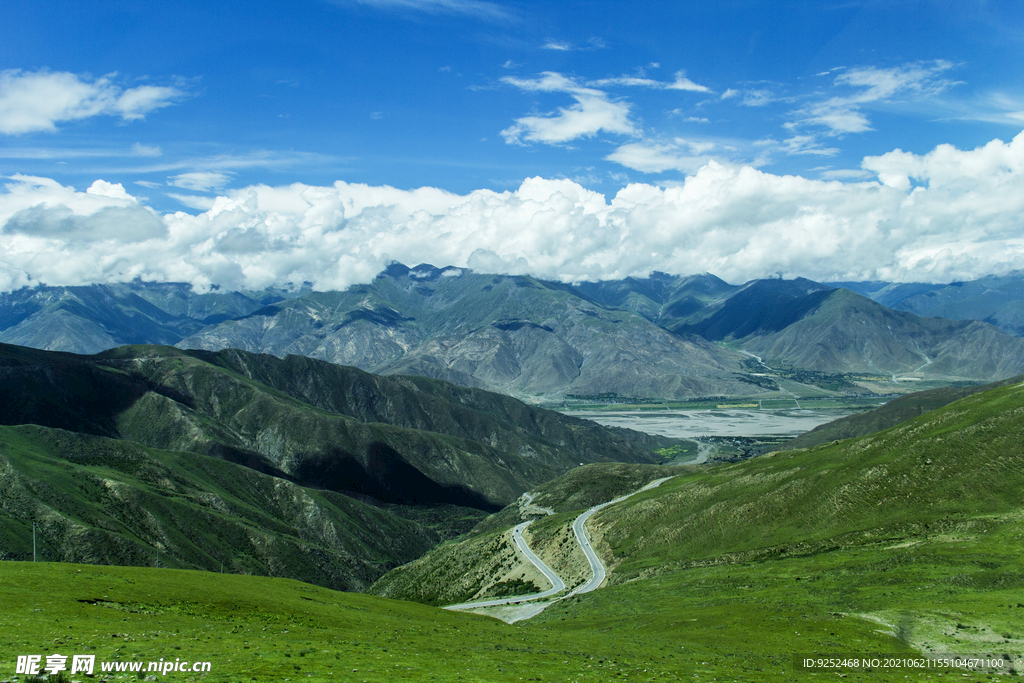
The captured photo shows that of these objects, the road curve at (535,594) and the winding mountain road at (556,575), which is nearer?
the winding mountain road at (556,575)

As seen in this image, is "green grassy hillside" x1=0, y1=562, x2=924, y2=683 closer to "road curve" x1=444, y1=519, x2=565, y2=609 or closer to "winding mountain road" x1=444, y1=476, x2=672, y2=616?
"winding mountain road" x1=444, y1=476, x2=672, y2=616

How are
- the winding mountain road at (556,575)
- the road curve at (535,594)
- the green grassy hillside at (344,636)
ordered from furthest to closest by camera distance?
the road curve at (535,594) → the winding mountain road at (556,575) → the green grassy hillside at (344,636)

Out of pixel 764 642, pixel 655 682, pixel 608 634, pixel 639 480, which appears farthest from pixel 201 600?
pixel 639 480

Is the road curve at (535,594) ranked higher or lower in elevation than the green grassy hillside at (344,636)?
lower

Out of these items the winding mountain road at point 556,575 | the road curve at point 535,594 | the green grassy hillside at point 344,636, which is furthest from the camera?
the road curve at point 535,594

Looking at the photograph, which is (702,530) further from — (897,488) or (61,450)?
(61,450)

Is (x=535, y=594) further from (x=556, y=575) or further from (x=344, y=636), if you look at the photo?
(x=344, y=636)

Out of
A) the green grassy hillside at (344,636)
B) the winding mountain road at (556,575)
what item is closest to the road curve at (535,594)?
the winding mountain road at (556,575)

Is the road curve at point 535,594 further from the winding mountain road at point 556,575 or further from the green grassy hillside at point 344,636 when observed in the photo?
the green grassy hillside at point 344,636

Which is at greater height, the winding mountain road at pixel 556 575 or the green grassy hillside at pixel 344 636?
the green grassy hillside at pixel 344 636

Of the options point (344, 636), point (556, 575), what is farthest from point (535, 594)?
point (344, 636)

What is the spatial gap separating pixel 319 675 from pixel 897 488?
302ft

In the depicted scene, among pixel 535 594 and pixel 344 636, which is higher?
pixel 344 636

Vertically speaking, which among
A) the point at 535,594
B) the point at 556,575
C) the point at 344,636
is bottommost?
the point at 535,594
